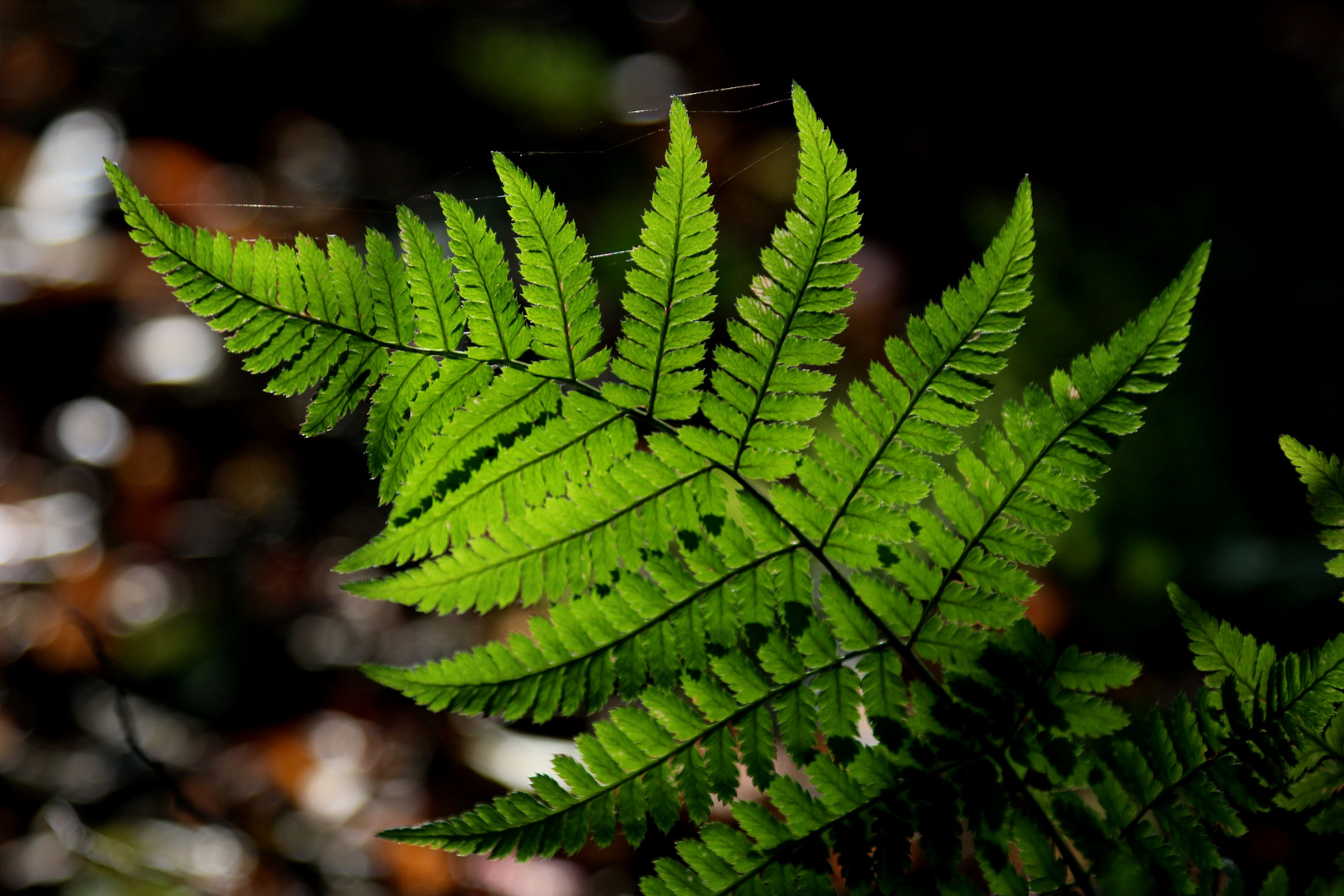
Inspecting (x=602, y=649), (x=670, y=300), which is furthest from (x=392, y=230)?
(x=602, y=649)

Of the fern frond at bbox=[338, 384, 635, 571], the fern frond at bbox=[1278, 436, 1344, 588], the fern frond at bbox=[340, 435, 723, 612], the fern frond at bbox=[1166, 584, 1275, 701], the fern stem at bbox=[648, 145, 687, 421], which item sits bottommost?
the fern frond at bbox=[1166, 584, 1275, 701]

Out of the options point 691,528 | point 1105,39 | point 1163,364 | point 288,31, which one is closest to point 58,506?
point 288,31

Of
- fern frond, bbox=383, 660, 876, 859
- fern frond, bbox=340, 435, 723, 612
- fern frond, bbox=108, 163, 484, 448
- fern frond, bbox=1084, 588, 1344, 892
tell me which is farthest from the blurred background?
fern frond, bbox=383, 660, 876, 859

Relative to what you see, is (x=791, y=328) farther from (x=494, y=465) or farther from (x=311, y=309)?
(x=311, y=309)

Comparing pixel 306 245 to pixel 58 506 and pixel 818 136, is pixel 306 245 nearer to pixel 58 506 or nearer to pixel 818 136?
pixel 818 136

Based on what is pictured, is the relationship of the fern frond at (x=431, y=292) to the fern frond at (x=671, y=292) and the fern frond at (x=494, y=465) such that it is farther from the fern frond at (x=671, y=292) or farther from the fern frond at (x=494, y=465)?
the fern frond at (x=671, y=292)

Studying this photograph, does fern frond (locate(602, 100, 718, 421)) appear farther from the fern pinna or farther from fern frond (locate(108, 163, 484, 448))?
fern frond (locate(108, 163, 484, 448))
